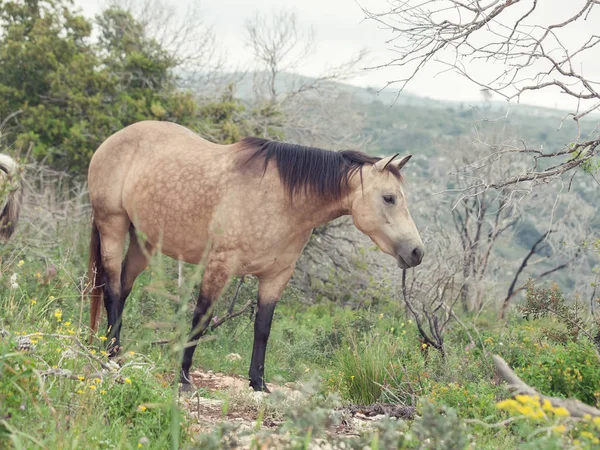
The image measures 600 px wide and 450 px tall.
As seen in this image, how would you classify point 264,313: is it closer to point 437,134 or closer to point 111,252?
point 111,252

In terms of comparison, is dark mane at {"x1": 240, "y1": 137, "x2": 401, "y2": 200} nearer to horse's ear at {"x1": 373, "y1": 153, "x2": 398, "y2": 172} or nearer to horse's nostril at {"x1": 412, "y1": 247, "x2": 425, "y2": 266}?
horse's ear at {"x1": 373, "y1": 153, "x2": 398, "y2": 172}

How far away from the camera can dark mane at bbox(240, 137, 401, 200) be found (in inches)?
238

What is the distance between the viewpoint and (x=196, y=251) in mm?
6484

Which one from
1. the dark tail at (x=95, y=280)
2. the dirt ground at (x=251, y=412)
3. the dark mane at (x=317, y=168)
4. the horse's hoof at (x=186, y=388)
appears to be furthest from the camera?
the dark tail at (x=95, y=280)

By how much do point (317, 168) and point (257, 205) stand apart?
60 cm

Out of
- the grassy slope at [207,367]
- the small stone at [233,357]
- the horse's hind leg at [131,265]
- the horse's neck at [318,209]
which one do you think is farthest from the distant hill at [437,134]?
the horse's neck at [318,209]

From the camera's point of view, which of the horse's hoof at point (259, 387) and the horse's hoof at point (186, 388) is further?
the horse's hoof at point (259, 387)

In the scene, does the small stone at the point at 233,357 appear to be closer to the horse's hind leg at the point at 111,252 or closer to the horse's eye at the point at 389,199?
the horse's hind leg at the point at 111,252

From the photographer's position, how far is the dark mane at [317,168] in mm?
6047

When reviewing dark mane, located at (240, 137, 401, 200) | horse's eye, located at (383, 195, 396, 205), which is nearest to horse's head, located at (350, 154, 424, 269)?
horse's eye, located at (383, 195, 396, 205)

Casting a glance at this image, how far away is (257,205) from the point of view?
6.08 m

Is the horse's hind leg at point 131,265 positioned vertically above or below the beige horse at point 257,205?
below

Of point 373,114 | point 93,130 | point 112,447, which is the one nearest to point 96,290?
point 112,447

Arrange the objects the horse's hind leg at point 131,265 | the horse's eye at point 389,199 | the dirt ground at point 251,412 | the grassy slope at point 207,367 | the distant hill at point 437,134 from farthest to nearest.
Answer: the distant hill at point 437,134, the horse's hind leg at point 131,265, the horse's eye at point 389,199, the dirt ground at point 251,412, the grassy slope at point 207,367
